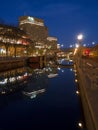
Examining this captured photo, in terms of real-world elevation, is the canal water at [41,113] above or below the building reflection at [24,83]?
above

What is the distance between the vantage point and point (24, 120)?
16.8 meters

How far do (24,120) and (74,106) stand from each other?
5898mm

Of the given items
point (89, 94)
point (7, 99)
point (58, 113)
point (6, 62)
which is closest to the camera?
point (89, 94)

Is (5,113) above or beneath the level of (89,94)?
beneath

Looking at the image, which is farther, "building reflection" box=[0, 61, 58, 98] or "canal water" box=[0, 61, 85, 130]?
"building reflection" box=[0, 61, 58, 98]

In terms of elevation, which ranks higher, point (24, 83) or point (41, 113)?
point (41, 113)

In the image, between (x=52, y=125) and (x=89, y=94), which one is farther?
(x=52, y=125)

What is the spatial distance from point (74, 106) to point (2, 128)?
7.81 m

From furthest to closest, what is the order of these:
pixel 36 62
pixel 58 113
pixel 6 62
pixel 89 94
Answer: pixel 36 62 → pixel 6 62 → pixel 58 113 → pixel 89 94

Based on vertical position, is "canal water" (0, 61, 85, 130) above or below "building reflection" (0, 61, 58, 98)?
above

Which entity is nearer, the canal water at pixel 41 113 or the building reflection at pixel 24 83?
the canal water at pixel 41 113

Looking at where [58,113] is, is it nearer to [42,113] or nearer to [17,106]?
[42,113]

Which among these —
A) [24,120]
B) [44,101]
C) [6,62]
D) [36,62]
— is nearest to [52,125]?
[24,120]

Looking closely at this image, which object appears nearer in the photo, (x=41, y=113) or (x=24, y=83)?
(x=41, y=113)
